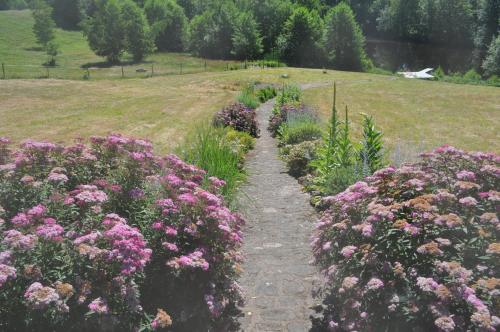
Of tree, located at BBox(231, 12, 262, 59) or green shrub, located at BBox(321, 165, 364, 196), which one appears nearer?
green shrub, located at BBox(321, 165, 364, 196)

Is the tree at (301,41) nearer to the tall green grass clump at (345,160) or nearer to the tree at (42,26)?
the tree at (42,26)

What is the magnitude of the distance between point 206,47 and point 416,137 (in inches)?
1917

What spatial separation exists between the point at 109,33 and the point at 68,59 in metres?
7.84

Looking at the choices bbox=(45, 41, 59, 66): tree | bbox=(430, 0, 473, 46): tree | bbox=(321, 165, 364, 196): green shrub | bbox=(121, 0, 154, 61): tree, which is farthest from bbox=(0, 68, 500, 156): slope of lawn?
bbox=(430, 0, 473, 46): tree

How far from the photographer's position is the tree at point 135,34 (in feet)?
193

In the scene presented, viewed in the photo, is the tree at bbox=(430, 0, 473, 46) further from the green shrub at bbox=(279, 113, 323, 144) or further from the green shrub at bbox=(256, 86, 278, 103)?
the green shrub at bbox=(279, 113, 323, 144)

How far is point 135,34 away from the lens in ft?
194

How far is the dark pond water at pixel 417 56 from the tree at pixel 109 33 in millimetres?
35738

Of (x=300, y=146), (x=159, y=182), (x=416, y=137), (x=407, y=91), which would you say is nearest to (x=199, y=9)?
(x=407, y=91)

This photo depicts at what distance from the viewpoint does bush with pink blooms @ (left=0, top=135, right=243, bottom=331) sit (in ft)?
11.3

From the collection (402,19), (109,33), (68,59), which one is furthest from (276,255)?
(402,19)

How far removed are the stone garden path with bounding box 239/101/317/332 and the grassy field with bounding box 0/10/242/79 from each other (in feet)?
108

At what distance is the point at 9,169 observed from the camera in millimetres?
4543

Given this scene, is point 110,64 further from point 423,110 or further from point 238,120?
point 238,120
